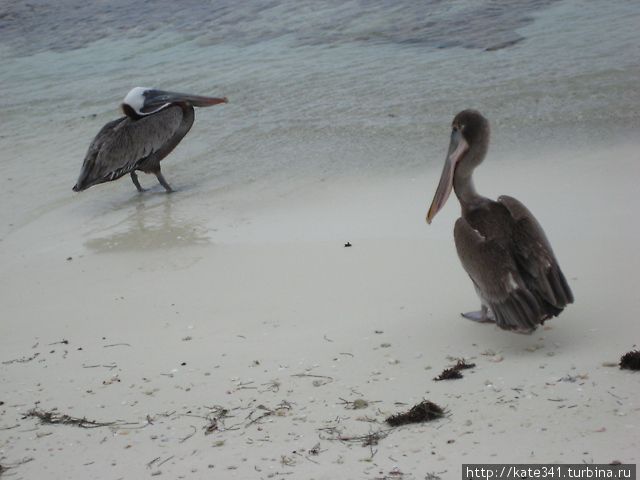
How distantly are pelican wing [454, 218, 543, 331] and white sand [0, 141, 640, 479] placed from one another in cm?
15

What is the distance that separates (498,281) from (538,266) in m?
0.16

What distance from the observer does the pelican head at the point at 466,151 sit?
3.99 m

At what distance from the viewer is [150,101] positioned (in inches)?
295

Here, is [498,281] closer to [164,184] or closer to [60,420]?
[60,420]

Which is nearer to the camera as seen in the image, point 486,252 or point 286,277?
point 486,252

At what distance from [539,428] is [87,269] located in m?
3.27

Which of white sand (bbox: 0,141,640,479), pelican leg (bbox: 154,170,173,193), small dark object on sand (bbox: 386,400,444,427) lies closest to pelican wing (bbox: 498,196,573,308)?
white sand (bbox: 0,141,640,479)

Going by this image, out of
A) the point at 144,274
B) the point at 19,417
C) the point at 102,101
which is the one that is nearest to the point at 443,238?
the point at 144,274

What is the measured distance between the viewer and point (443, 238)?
15.8ft

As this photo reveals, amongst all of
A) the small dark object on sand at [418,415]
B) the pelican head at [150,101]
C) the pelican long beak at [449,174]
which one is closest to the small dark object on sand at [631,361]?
the small dark object on sand at [418,415]

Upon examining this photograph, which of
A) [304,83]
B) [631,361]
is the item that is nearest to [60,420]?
[631,361]

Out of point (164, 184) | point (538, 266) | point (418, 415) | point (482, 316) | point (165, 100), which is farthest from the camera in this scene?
point (165, 100)

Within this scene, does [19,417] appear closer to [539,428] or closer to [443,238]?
[539,428]

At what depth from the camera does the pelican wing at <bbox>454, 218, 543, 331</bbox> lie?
11.1 ft
